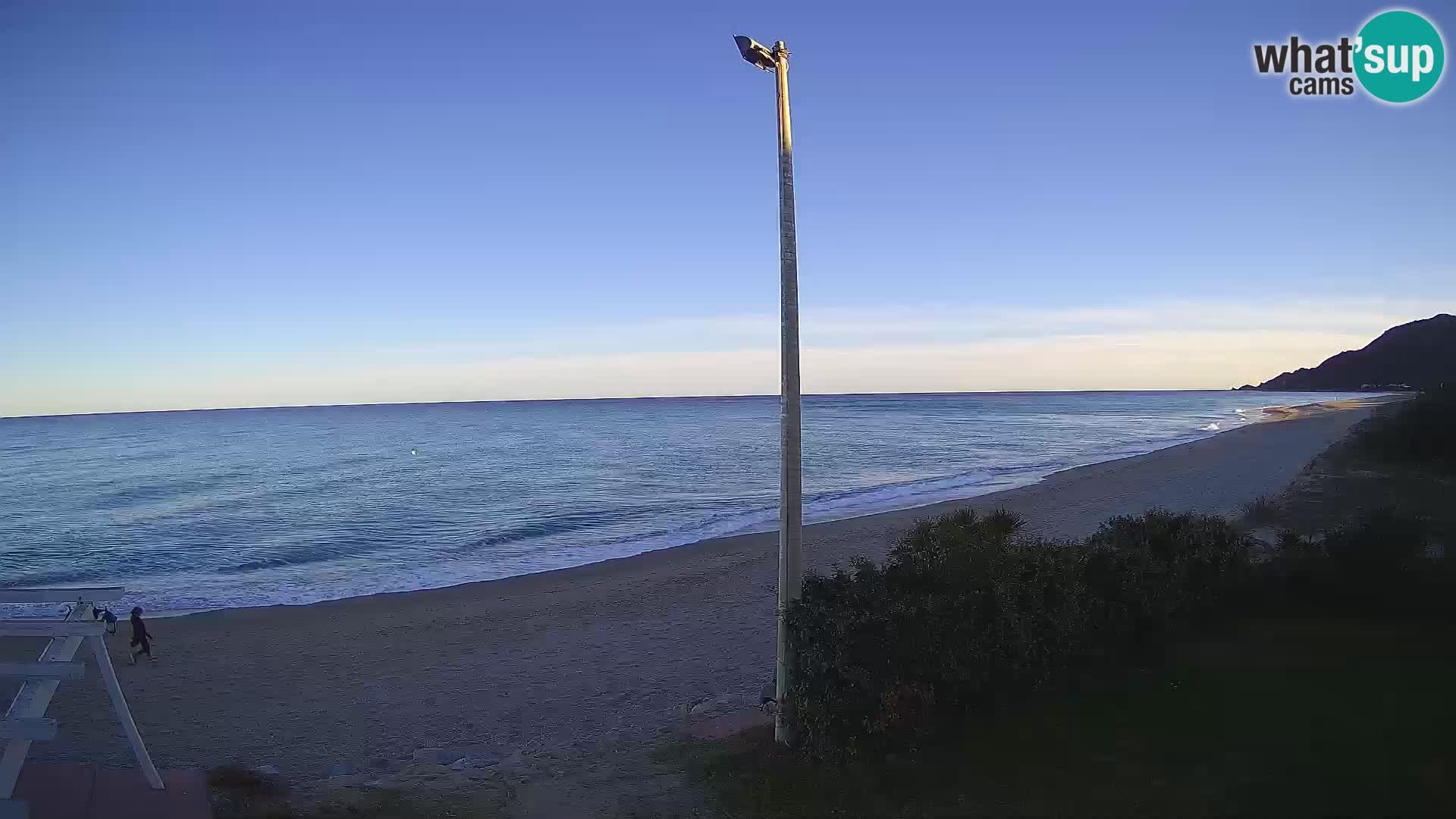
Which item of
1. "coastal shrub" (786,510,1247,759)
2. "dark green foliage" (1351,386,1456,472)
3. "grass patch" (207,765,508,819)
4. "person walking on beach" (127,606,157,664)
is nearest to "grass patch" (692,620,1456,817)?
"coastal shrub" (786,510,1247,759)

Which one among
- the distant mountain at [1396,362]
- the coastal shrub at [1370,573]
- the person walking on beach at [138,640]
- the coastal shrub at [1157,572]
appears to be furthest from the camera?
the distant mountain at [1396,362]

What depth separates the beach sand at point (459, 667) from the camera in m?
10.2

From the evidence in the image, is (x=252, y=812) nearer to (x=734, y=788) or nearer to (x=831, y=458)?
(x=734, y=788)

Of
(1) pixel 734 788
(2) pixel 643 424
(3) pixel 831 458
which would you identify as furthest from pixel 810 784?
(2) pixel 643 424

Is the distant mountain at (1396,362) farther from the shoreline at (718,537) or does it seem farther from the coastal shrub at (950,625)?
the coastal shrub at (950,625)

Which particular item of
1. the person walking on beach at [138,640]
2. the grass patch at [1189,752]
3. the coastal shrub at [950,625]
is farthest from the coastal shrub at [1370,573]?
the person walking on beach at [138,640]

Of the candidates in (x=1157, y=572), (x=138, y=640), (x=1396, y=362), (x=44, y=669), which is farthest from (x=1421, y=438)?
(x=1396, y=362)

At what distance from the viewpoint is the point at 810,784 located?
6609 millimetres

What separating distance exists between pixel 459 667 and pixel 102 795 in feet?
23.4

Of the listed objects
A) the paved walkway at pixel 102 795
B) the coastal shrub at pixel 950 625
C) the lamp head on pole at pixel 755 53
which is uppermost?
the lamp head on pole at pixel 755 53

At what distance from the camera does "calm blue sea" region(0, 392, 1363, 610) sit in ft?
73.3

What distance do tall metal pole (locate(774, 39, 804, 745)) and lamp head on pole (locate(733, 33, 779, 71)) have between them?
0.28 m

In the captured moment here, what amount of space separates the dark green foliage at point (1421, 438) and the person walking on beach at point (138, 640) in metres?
30.7

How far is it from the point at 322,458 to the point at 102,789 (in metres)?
62.2
